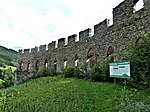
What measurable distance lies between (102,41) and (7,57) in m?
82.2

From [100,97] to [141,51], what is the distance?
264 centimetres

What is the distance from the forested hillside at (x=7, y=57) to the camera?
90.5 metres

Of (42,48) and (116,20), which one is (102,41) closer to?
(116,20)

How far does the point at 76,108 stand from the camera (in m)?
7.78

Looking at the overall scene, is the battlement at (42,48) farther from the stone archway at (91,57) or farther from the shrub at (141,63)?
the shrub at (141,63)

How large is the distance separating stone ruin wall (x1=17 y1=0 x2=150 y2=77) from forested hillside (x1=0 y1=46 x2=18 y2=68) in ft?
204

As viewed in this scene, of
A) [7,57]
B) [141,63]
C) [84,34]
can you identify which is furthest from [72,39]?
[7,57]

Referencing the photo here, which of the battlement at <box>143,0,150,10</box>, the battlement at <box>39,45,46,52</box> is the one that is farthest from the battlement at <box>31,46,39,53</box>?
the battlement at <box>143,0,150,10</box>

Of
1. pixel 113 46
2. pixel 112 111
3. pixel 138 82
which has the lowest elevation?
pixel 112 111

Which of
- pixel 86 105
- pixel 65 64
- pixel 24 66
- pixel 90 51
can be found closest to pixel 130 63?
pixel 86 105

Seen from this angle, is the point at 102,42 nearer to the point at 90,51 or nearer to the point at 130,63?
the point at 90,51

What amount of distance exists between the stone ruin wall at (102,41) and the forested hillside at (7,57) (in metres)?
62.3

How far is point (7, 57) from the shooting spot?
315 ft

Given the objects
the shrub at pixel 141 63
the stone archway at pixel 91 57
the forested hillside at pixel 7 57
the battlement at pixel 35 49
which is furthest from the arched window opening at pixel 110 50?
the forested hillside at pixel 7 57
